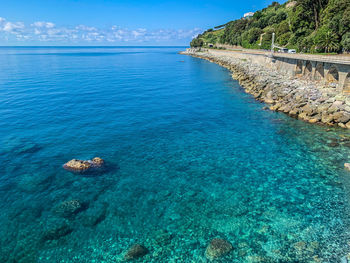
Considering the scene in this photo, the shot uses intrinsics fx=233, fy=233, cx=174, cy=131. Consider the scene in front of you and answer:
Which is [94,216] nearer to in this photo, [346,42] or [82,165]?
[82,165]

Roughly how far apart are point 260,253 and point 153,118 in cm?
2485

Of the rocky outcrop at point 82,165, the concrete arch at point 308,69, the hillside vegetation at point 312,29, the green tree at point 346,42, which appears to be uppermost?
the hillside vegetation at point 312,29

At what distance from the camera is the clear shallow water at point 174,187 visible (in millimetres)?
13258

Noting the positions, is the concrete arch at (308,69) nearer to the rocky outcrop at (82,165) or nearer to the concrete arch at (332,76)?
the concrete arch at (332,76)

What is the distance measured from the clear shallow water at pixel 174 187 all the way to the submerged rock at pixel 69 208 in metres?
0.35

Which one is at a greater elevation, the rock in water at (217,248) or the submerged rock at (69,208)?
the submerged rock at (69,208)

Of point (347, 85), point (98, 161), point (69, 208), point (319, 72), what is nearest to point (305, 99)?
point (347, 85)

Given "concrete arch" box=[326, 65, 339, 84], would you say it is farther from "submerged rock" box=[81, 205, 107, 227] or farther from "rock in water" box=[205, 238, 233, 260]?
"submerged rock" box=[81, 205, 107, 227]

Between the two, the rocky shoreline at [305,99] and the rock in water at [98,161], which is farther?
the rocky shoreline at [305,99]

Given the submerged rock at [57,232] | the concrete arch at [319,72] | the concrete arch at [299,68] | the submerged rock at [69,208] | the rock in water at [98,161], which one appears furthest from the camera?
the concrete arch at [299,68]

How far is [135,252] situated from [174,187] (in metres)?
6.61

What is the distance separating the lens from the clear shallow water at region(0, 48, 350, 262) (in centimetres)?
1326

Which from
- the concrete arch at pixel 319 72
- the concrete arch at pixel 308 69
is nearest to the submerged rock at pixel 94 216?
the concrete arch at pixel 319 72

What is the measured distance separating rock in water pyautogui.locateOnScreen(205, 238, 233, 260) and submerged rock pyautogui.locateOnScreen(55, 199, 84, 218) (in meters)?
8.99
